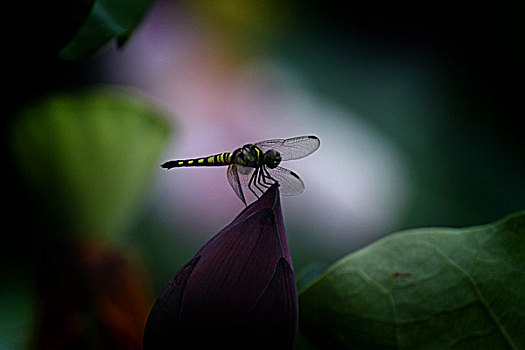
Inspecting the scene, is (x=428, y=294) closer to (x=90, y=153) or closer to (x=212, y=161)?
(x=212, y=161)

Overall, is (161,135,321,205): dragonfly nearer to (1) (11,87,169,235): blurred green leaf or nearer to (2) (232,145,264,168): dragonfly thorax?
(2) (232,145,264,168): dragonfly thorax

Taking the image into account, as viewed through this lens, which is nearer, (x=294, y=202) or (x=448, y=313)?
(x=448, y=313)

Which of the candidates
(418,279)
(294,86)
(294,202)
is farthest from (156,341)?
(294,86)

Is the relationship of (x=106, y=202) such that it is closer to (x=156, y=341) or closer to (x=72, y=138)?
(x=72, y=138)

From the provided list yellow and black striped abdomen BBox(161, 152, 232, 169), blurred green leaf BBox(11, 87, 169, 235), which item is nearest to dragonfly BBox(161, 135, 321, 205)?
yellow and black striped abdomen BBox(161, 152, 232, 169)

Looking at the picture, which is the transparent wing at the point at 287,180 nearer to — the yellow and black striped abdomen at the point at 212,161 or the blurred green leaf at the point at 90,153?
the yellow and black striped abdomen at the point at 212,161

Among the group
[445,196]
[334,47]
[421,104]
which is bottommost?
[445,196]

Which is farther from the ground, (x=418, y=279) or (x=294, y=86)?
(x=294, y=86)
